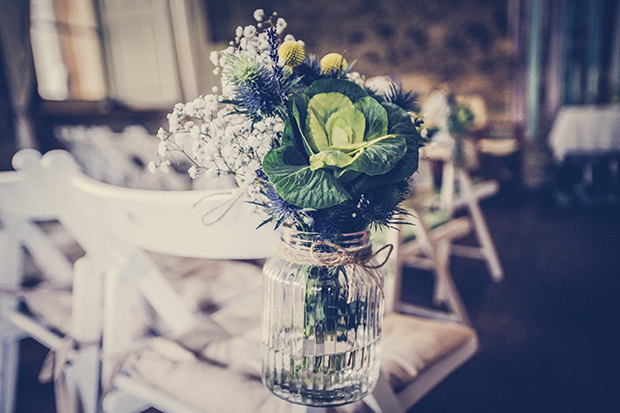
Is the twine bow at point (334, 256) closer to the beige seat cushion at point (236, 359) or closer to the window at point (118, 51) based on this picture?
the beige seat cushion at point (236, 359)

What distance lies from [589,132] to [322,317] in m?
5.09

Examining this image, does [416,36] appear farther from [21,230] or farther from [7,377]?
[7,377]

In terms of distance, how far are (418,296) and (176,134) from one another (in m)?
2.18

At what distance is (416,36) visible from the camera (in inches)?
250

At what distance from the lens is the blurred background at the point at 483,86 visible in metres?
2.63

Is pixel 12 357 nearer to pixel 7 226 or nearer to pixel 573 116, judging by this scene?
pixel 7 226

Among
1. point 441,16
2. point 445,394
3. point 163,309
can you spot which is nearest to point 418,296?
point 445,394

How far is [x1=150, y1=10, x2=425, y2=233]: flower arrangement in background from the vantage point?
490 millimetres

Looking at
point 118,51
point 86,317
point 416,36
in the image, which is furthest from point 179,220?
point 416,36

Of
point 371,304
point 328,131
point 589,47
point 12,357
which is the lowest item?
point 12,357

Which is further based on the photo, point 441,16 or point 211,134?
point 441,16

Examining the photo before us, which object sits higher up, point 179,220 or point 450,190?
point 179,220

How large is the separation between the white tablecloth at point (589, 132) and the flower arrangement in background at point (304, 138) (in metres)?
4.92

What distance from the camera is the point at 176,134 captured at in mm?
572
